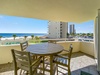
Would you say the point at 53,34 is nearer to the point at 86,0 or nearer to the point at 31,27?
the point at 31,27

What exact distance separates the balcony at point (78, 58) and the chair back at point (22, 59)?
1.28 meters

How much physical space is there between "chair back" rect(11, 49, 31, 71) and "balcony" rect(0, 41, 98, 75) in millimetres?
1284

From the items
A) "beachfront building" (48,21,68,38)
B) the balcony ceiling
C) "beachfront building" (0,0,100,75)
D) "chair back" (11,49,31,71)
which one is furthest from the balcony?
"beachfront building" (48,21,68,38)

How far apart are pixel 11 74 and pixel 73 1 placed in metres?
2.69

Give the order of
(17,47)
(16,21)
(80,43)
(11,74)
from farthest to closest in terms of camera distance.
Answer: (16,21) → (80,43) → (17,47) → (11,74)

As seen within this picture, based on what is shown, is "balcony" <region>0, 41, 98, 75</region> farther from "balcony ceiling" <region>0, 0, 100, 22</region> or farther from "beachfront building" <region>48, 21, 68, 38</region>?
"beachfront building" <region>48, 21, 68, 38</region>

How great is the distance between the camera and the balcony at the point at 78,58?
2717 millimetres

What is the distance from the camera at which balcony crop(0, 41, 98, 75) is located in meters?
2.72

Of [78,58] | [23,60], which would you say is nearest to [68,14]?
[78,58]

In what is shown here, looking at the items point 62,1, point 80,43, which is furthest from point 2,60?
point 80,43

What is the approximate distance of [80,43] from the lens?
204 inches

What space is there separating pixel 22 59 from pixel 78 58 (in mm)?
3144

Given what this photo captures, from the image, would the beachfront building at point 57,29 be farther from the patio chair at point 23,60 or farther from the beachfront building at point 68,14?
the patio chair at point 23,60

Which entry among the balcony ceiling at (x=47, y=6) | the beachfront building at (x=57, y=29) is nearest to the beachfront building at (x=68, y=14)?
the balcony ceiling at (x=47, y=6)
